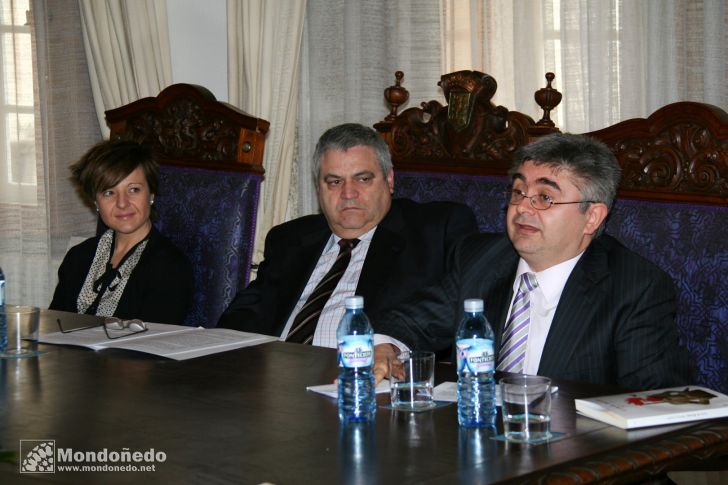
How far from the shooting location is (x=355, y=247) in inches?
132

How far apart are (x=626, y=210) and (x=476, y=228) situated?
1.73ft

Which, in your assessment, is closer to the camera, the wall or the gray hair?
the gray hair

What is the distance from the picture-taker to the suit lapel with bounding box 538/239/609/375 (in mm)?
2428

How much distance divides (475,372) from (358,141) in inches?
61.2

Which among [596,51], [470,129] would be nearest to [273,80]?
[596,51]

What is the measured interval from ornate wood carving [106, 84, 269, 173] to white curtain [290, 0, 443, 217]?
2.77 feet

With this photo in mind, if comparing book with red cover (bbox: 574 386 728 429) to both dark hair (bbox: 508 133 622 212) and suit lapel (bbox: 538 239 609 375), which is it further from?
dark hair (bbox: 508 133 622 212)

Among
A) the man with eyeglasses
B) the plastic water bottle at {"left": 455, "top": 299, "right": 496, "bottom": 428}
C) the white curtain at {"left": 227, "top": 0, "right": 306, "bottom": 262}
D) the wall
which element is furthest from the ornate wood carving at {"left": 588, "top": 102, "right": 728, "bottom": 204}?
the wall

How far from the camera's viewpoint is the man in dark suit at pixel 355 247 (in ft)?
10.5

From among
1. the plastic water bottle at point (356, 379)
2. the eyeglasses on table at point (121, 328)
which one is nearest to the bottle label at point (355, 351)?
the plastic water bottle at point (356, 379)

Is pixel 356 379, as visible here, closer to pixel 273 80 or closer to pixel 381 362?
pixel 381 362

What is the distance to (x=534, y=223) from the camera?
2553 millimetres

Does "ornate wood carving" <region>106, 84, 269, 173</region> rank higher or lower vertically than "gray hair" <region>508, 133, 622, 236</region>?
higher

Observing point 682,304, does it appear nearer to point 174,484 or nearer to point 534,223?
point 534,223
